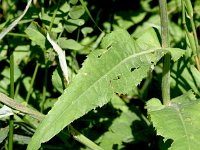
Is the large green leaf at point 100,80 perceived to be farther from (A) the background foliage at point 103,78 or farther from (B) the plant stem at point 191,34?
(B) the plant stem at point 191,34

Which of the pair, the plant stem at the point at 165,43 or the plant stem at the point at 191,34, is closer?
the plant stem at the point at 165,43

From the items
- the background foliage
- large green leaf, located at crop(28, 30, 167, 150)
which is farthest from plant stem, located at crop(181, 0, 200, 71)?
large green leaf, located at crop(28, 30, 167, 150)

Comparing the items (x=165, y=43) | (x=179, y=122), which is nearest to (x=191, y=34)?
(x=165, y=43)

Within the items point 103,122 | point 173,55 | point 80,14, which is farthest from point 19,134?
point 173,55

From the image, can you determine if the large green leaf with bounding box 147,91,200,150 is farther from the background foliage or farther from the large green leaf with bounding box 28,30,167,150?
the large green leaf with bounding box 28,30,167,150

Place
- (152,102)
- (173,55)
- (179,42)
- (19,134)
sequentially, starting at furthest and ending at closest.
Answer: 1. (179,42)
2. (19,134)
3. (152,102)
4. (173,55)

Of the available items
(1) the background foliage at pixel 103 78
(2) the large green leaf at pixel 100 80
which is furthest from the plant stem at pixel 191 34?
(2) the large green leaf at pixel 100 80

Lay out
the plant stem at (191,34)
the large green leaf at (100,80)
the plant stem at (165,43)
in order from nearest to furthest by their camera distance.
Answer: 1. the large green leaf at (100,80)
2. the plant stem at (165,43)
3. the plant stem at (191,34)

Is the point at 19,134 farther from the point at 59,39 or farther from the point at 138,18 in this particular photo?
the point at 138,18

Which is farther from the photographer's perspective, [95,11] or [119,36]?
[95,11]
